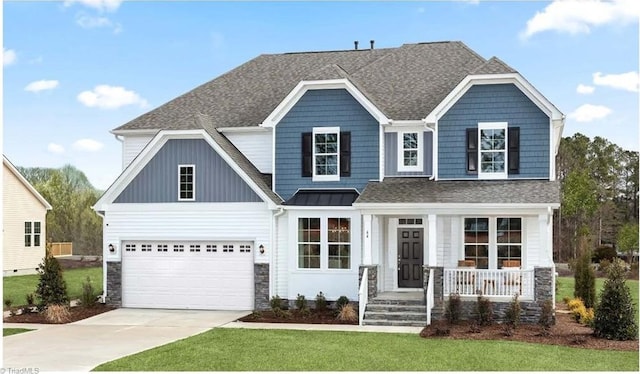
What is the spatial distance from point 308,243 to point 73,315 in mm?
6781

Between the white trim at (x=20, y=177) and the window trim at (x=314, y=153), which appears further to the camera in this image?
the white trim at (x=20, y=177)

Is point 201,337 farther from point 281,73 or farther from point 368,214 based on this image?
point 281,73

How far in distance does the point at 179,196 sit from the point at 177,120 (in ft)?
10.7

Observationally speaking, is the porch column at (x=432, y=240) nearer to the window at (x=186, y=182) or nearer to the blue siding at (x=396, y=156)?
the blue siding at (x=396, y=156)

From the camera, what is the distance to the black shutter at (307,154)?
22641 millimetres

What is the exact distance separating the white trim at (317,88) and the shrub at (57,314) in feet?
24.8

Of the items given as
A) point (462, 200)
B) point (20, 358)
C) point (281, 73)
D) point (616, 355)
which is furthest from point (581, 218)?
point (20, 358)

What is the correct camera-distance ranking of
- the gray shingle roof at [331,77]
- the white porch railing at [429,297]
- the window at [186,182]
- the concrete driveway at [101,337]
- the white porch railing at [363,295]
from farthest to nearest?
the gray shingle roof at [331,77], the window at [186,182], the white porch railing at [363,295], the white porch railing at [429,297], the concrete driveway at [101,337]

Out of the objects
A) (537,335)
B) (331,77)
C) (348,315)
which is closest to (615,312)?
(537,335)

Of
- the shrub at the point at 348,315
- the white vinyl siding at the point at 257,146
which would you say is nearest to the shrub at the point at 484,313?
the shrub at the point at 348,315

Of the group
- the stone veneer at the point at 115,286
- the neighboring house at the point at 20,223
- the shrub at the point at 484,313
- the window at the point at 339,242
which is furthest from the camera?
the neighboring house at the point at 20,223

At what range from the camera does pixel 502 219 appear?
70.2 feet

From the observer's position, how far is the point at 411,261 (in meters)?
22.3

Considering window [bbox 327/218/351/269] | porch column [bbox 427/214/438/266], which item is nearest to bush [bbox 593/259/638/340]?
porch column [bbox 427/214/438/266]
